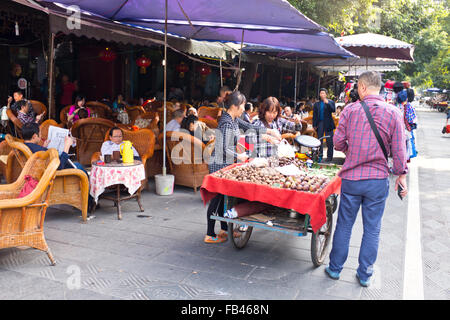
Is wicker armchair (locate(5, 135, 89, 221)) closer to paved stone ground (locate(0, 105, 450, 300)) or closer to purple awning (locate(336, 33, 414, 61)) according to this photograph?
paved stone ground (locate(0, 105, 450, 300))

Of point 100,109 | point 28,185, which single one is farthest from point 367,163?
point 100,109

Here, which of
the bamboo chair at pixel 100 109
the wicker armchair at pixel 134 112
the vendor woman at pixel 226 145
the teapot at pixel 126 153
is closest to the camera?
the vendor woman at pixel 226 145

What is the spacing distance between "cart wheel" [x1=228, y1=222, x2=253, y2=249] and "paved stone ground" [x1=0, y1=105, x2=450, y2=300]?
0.09 m

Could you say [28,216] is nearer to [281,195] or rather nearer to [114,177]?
[114,177]

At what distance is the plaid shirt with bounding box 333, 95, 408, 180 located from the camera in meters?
3.56

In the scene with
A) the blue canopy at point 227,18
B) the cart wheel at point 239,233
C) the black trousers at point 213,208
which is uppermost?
the blue canopy at point 227,18

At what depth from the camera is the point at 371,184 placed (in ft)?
11.9

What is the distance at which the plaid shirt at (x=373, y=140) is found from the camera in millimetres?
3564

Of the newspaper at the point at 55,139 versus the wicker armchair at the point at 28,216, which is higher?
the newspaper at the point at 55,139

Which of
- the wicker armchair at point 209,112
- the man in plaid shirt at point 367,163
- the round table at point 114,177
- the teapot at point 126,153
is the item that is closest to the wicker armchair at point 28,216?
the round table at point 114,177

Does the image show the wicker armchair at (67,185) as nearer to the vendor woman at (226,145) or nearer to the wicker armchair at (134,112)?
the vendor woman at (226,145)

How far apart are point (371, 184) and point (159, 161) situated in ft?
14.8

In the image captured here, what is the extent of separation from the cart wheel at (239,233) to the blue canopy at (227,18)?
2669 millimetres
